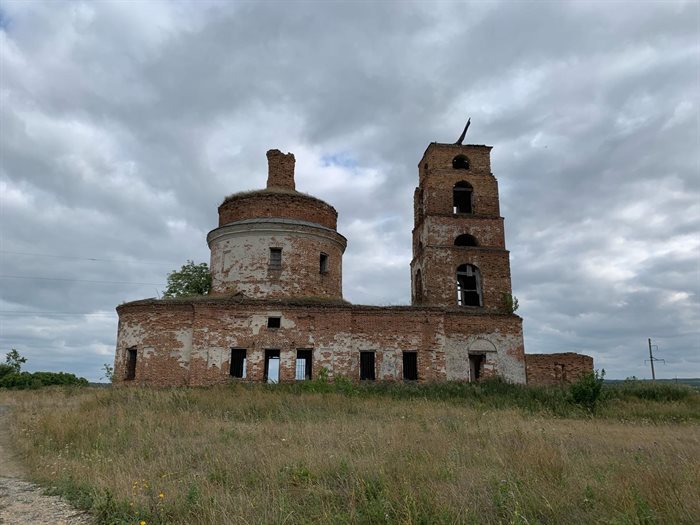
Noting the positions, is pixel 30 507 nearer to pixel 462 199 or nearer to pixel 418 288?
pixel 418 288

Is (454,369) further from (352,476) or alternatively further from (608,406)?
(352,476)

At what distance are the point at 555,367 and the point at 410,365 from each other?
6.37 m

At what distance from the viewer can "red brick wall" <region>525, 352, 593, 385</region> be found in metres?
20.8

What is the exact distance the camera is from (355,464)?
638 centimetres

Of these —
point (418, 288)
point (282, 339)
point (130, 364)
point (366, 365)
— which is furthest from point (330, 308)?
point (130, 364)

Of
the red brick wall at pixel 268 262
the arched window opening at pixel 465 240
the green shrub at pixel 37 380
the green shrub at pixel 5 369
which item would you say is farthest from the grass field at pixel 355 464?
the green shrub at pixel 5 369

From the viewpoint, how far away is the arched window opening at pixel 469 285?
22.0 m

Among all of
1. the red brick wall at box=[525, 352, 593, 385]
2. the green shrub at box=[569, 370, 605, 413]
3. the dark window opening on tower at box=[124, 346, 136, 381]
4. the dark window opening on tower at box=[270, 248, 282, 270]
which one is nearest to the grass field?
the green shrub at box=[569, 370, 605, 413]

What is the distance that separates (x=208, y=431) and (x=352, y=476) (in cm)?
499

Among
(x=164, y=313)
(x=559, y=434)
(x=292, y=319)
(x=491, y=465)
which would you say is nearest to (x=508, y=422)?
(x=559, y=434)

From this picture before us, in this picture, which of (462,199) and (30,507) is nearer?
(30,507)

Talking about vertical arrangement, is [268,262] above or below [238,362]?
above

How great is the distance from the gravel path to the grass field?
18cm

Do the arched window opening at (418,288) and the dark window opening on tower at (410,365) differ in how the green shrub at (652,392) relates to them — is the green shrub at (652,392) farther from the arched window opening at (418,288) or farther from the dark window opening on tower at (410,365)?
the arched window opening at (418,288)
